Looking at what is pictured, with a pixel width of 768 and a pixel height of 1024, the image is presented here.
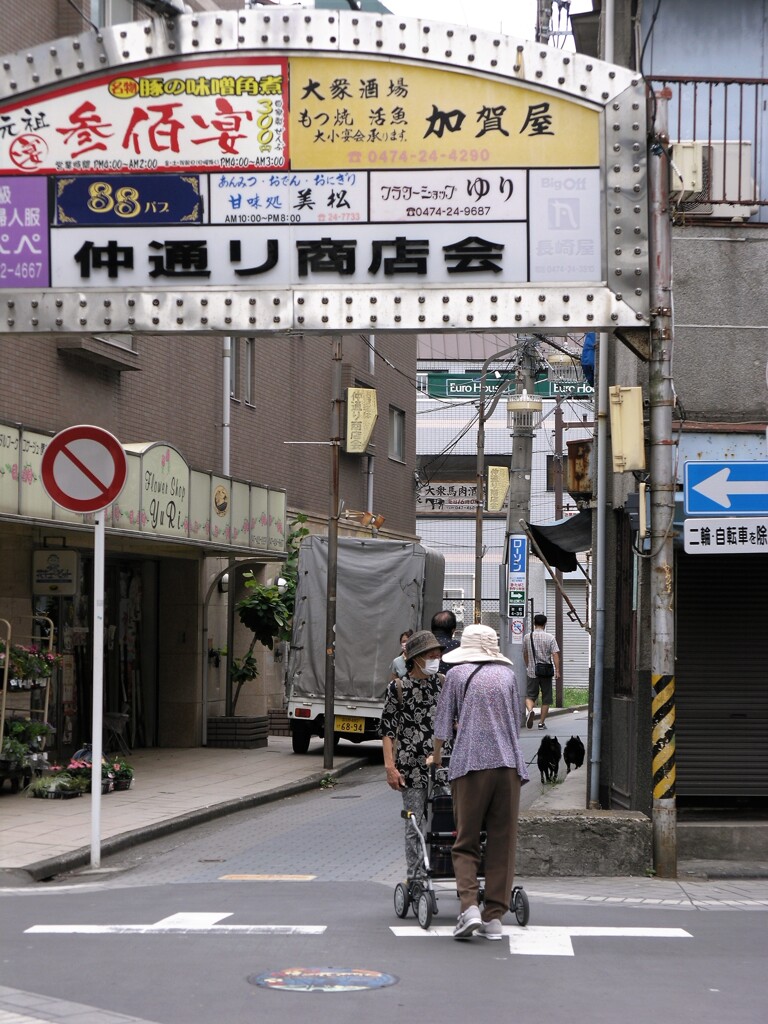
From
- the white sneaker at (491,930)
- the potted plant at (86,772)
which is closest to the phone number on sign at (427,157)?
the white sneaker at (491,930)

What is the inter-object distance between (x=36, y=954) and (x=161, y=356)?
49.3 feet

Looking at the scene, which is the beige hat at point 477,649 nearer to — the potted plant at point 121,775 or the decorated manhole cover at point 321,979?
the decorated manhole cover at point 321,979

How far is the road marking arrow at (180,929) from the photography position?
8703mm

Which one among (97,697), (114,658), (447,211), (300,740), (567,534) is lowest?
(300,740)

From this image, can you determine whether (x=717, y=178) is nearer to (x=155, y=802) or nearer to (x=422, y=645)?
(x=422, y=645)

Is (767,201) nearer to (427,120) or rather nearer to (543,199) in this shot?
A: (543,199)

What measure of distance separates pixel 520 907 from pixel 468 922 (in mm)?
653

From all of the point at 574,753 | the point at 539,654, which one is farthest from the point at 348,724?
the point at 574,753

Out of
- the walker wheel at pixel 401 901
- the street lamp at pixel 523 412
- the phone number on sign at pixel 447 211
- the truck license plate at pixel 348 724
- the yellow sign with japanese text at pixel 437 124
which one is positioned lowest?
the truck license plate at pixel 348 724

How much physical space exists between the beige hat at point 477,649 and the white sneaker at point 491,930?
4.90ft

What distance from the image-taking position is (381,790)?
1908 centimetres

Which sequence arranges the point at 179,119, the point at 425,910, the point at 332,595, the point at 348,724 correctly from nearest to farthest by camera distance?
1. the point at 425,910
2. the point at 179,119
3. the point at 332,595
4. the point at 348,724

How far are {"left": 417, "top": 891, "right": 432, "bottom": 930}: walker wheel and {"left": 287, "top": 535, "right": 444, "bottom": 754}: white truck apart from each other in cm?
1343

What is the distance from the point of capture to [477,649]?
8.96 meters
